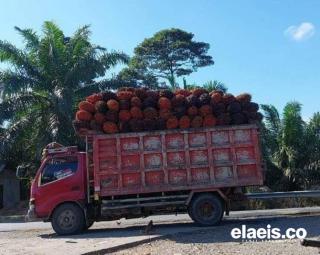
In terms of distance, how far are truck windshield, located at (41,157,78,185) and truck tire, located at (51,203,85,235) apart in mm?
778

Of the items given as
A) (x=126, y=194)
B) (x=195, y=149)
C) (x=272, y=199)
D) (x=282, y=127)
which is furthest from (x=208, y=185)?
(x=282, y=127)

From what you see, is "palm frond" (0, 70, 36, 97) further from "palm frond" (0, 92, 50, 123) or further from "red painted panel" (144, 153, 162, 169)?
"red painted panel" (144, 153, 162, 169)

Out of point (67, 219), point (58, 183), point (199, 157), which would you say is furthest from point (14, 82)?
point (199, 157)

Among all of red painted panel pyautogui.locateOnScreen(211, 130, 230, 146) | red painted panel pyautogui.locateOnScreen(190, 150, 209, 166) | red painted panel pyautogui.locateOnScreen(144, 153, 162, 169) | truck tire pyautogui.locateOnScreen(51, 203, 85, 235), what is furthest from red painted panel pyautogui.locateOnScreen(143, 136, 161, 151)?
truck tire pyautogui.locateOnScreen(51, 203, 85, 235)

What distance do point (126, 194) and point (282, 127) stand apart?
1496 centimetres

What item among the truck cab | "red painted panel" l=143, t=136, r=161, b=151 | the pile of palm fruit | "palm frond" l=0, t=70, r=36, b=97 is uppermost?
"palm frond" l=0, t=70, r=36, b=97

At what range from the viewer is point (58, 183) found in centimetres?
1419

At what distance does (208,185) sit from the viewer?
14.1 m

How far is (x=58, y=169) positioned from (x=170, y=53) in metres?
31.5

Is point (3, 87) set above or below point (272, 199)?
above

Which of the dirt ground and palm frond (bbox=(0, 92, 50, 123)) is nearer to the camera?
the dirt ground

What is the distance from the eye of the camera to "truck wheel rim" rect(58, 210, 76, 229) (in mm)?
14031

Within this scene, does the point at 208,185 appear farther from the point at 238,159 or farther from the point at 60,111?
the point at 60,111

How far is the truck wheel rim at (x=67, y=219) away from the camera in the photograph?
14.0 meters
